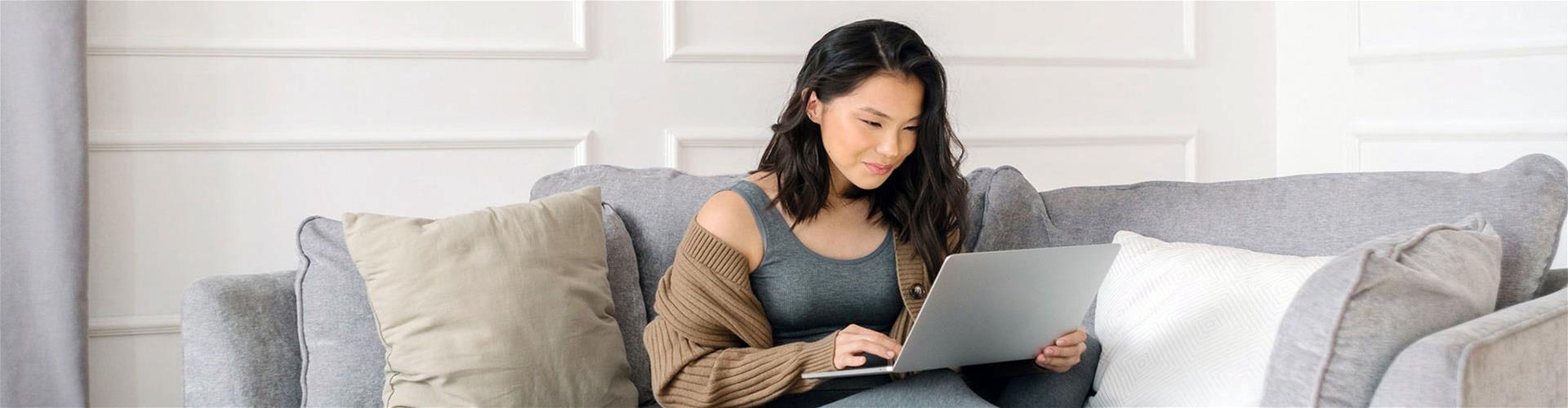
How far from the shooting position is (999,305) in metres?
1.56

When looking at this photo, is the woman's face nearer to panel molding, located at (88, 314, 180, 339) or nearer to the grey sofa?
the grey sofa

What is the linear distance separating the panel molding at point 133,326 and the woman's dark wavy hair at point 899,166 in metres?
1.28

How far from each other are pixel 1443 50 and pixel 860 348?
1795 mm

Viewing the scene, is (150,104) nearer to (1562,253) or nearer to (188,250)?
(188,250)

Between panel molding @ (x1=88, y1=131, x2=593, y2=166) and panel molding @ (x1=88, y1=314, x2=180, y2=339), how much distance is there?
1.05ft

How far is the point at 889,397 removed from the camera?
5.48 ft

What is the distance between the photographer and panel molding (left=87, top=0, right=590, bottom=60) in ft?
7.52

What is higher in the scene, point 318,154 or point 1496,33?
point 1496,33

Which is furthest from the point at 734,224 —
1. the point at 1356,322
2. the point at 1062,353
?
the point at 1356,322

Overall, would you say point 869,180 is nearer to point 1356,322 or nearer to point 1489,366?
point 1356,322

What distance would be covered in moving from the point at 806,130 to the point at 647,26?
823mm

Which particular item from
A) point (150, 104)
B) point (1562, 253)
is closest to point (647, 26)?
point (150, 104)

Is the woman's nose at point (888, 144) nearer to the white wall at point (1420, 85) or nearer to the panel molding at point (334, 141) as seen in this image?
the panel molding at point (334, 141)

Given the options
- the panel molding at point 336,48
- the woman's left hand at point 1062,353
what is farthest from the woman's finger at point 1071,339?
the panel molding at point 336,48
